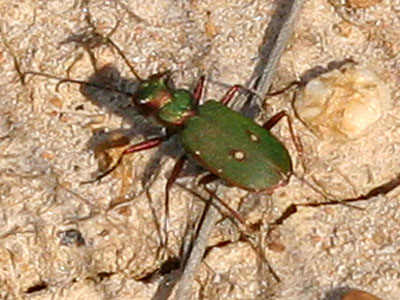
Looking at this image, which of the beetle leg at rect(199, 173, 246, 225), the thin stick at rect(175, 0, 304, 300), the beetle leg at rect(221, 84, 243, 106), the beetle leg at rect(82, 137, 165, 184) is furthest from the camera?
the beetle leg at rect(221, 84, 243, 106)

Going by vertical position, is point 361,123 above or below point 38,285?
Answer: above

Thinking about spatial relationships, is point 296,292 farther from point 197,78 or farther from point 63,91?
point 63,91

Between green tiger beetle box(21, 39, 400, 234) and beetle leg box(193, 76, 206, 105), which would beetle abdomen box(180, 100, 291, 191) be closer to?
green tiger beetle box(21, 39, 400, 234)

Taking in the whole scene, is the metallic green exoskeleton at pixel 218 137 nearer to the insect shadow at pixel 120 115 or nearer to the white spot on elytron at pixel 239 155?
the white spot on elytron at pixel 239 155

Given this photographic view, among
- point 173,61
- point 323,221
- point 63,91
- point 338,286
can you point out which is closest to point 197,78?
point 173,61

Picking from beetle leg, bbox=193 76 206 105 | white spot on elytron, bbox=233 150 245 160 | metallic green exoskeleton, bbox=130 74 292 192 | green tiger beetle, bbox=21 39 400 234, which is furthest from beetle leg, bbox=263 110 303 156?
beetle leg, bbox=193 76 206 105
